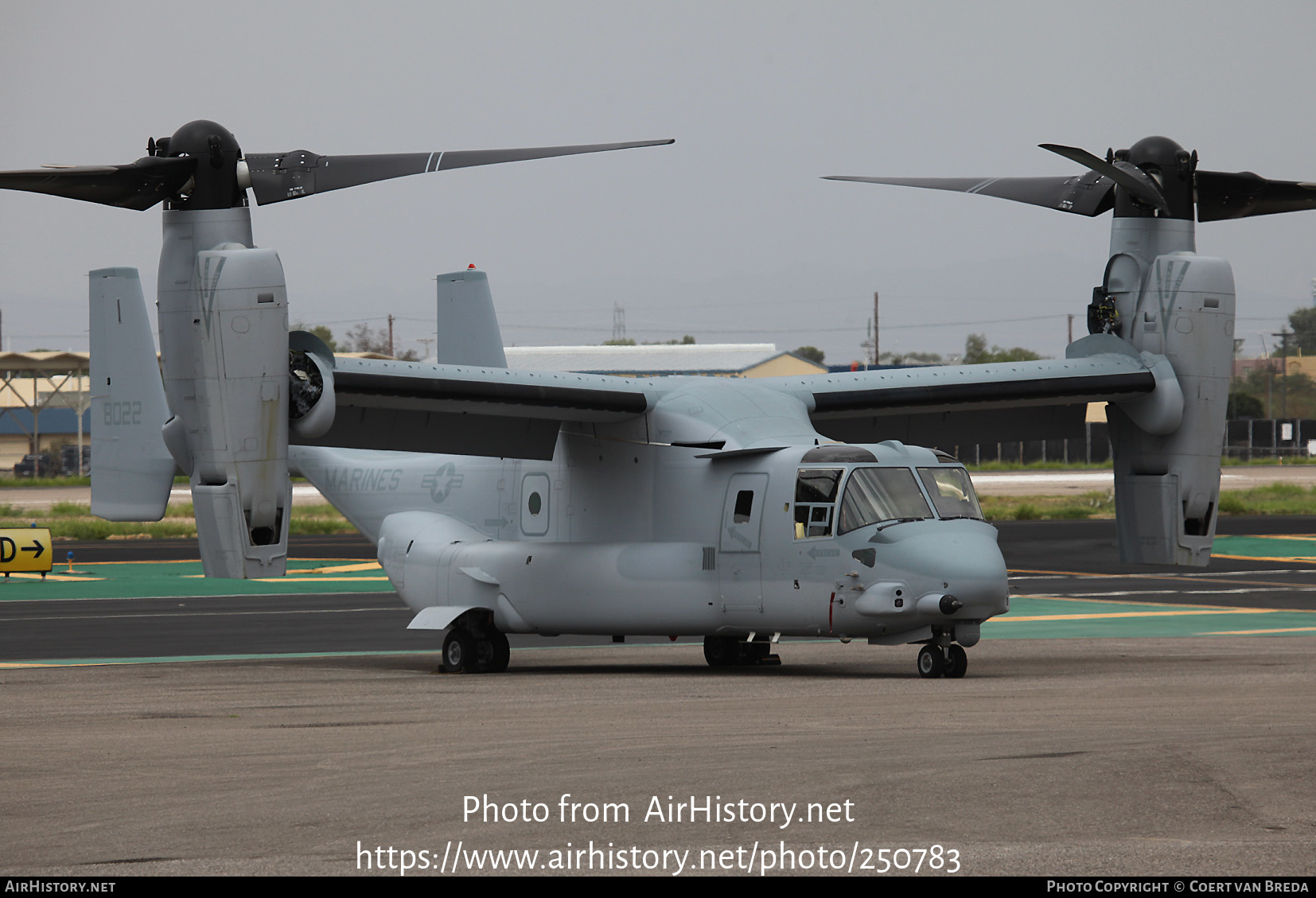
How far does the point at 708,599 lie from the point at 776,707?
4.13m

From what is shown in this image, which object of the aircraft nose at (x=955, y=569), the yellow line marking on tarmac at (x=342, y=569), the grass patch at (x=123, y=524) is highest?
the aircraft nose at (x=955, y=569)

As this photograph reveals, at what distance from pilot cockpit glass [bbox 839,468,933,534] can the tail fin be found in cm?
818

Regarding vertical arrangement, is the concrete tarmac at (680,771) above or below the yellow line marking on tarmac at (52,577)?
above

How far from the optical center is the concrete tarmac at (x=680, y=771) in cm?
702

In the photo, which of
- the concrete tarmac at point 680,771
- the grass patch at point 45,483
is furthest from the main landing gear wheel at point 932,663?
the grass patch at point 45,483

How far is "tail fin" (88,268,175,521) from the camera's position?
18.2 m

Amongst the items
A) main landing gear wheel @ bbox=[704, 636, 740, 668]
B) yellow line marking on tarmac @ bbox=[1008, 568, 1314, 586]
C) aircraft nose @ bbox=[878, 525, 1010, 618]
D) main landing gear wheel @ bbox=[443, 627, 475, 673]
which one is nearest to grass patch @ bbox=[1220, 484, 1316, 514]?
yellow line marking on tarmac @ bbox=[1008, 568, 1314, 586]

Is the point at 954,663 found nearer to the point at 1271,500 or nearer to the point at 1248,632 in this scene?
the point at 1248,632

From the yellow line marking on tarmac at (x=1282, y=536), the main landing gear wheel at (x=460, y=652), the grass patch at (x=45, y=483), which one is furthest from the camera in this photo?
the grass patch at (x=45, y=483)

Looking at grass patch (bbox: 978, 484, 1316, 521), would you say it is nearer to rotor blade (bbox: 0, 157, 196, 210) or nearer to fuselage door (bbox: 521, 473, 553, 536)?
fuselage door (bbox: 521, 473, 553, 536)

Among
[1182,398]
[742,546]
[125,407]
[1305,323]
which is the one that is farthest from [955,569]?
[1305,323]

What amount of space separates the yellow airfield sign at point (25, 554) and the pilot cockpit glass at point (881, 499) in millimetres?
24851

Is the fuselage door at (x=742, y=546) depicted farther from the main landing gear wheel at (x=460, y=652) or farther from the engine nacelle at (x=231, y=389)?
the engine nacelle at (x=231, y=389)
